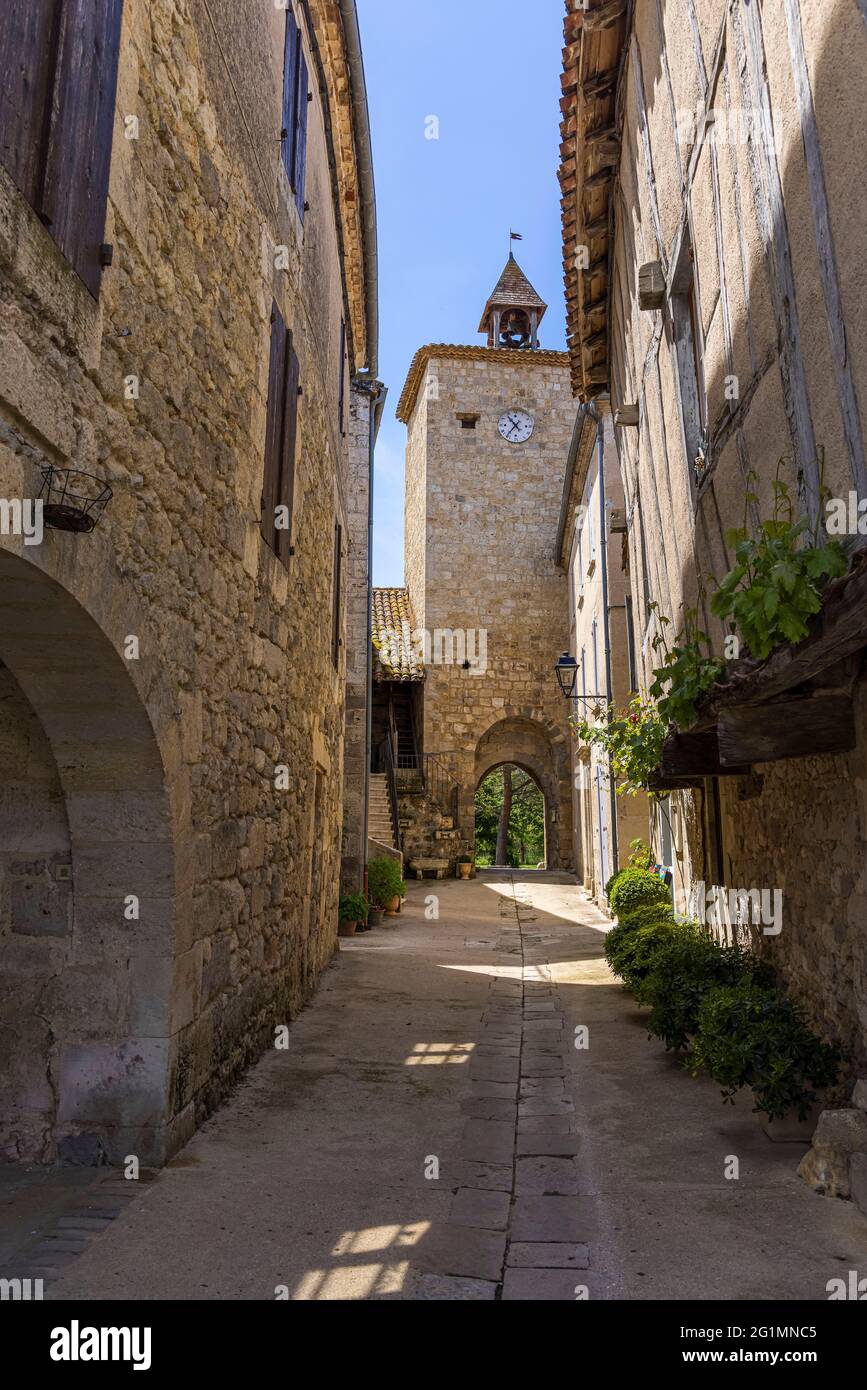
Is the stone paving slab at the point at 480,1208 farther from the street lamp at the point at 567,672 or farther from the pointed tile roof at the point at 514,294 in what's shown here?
the pointed tile roof at the point at 514,294

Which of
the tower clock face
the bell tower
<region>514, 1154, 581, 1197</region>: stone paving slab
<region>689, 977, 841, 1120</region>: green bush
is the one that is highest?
the bell tower

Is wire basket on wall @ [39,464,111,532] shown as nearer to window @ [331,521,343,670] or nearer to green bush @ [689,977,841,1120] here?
green bush @ [689,977,841,1120]

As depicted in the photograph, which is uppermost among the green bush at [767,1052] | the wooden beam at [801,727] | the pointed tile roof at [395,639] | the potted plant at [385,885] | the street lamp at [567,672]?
the pointed tile roof at [395,639]

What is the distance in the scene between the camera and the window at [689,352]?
17.9ft

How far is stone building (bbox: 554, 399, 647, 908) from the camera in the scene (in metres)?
12.0

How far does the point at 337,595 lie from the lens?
31.5ft

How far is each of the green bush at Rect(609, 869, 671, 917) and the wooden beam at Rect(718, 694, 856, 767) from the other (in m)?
5.51

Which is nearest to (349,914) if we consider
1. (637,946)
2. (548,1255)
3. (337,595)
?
(337,595)

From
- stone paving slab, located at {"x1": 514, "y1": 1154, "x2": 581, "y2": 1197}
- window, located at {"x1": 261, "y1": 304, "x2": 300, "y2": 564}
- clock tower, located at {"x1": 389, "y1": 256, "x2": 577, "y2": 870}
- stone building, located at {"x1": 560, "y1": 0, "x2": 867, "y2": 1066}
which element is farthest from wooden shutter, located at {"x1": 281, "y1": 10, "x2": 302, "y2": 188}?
clock tower, located at {"x1": 389, "y1": 256, "x2": 577, "y2": 870}

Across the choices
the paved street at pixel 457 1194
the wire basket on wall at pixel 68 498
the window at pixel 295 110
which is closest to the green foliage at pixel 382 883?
the paved street at pixel 457 1194

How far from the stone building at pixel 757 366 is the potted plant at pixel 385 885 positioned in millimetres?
6453

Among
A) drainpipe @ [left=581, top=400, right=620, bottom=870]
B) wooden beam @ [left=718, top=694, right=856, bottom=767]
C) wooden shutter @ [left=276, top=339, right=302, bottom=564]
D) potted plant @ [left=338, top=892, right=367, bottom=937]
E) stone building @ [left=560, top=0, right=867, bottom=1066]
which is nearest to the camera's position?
stone building @ [left=560, top=0, right=867, bottom=1066]

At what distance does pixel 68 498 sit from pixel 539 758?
59.3ft
